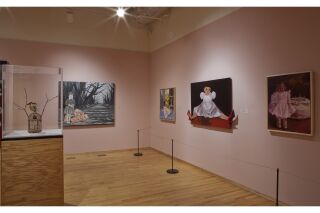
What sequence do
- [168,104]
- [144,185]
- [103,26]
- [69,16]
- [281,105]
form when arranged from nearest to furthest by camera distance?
[281,105] → [144,185] → [69,16] → [168,104] → [103,26]

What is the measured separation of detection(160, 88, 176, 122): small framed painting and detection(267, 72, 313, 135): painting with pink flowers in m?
2.98

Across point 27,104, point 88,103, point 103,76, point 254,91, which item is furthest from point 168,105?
point 27,104

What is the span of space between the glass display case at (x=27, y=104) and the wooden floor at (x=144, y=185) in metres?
1.19

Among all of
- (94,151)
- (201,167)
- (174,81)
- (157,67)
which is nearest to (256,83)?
(201,167)

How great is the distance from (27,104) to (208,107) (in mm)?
3353

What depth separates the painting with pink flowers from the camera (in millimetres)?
3026

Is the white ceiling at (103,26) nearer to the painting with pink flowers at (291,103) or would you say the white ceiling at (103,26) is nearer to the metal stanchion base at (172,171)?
the painting with pink flowers at (291,103)

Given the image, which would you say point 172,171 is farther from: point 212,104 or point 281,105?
point 281,105

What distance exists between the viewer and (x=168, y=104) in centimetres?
646

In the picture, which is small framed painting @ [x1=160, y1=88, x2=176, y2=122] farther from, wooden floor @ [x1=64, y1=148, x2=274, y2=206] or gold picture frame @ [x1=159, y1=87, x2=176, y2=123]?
wooden floor @ [x1=64, y1=148, x2=274, y2=206]

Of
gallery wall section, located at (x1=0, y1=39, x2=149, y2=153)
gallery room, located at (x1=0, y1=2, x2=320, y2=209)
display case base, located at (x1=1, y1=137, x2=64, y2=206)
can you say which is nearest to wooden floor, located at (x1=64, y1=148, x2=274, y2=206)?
gallery room, located at (x1=0, y1=2, x2=320, y2=209)

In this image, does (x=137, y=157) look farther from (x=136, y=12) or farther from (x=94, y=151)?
(x=136, y=12)

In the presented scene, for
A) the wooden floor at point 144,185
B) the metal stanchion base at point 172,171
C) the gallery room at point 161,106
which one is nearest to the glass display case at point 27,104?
the gallery room at point 161,106

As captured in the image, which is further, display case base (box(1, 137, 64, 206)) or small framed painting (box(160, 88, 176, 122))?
small framed painting (box(160, 88, 176, 122))
